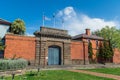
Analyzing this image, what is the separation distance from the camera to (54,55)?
91.4ft

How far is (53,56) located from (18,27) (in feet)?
37.3

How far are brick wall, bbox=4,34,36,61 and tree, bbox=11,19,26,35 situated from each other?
33.9ft

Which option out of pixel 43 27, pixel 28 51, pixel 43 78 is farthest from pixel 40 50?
pixel 43 78

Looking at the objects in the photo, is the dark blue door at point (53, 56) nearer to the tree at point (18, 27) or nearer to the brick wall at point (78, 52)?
the brick wall at point (78, 52)

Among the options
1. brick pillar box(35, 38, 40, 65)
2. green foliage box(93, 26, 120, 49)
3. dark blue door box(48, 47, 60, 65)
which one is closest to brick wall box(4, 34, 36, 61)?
brick pillar box(35, 38, 40, 65)

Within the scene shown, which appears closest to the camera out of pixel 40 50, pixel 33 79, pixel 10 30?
pixel 33 79

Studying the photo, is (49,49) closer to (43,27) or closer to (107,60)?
(43,27)

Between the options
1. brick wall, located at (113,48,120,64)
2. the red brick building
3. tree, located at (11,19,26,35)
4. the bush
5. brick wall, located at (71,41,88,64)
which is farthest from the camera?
brick wall, located at (113,48,120,64)

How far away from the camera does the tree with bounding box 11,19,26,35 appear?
3438 centimetres

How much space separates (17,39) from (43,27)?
187 inches

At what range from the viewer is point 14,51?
23.7m

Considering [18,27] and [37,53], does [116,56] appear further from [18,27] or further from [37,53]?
[18,27]

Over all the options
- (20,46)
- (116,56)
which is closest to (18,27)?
(20,46)

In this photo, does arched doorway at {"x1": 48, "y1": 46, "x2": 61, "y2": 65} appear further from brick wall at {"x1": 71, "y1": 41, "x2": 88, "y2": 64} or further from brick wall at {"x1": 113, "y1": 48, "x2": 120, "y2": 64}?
brick wall at {"x1": 113, "y1": 48, "x2": 120, "y2": 64}
